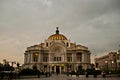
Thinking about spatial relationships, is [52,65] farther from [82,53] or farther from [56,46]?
[82,53]

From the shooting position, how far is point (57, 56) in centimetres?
9575

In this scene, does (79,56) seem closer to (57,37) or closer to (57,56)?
(57,56)

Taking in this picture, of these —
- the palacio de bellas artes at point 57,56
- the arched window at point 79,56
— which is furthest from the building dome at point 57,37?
the arched window at point 79,56

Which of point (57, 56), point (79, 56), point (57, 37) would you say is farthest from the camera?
point (57, 37)

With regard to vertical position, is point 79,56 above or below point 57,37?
below

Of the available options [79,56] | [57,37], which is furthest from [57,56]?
[79,56]

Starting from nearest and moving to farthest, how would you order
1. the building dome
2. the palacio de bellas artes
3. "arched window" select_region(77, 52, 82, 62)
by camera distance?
the palacio de bellas artes
"arched window" select_region(77, 52, 82, 62)
the building dome

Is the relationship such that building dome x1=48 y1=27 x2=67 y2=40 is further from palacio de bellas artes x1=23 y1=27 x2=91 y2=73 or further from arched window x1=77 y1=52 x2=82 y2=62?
arched window x1=77 y1=52 x2=82 y2=62

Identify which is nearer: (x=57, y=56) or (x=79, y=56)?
(x=57, y=56)

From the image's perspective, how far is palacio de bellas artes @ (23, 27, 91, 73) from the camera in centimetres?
9362

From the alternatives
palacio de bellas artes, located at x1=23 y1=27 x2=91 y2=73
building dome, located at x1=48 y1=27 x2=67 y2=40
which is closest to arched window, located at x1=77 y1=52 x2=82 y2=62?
palacio de bellas artes, located at x1=23 y1=27 x2=91 y2=73

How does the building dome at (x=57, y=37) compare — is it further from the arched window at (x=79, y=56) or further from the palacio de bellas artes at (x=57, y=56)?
the arched window at (x=79, y=56)

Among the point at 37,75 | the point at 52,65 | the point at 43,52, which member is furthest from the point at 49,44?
the point at 37,75

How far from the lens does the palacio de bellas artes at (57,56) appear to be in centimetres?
9362
